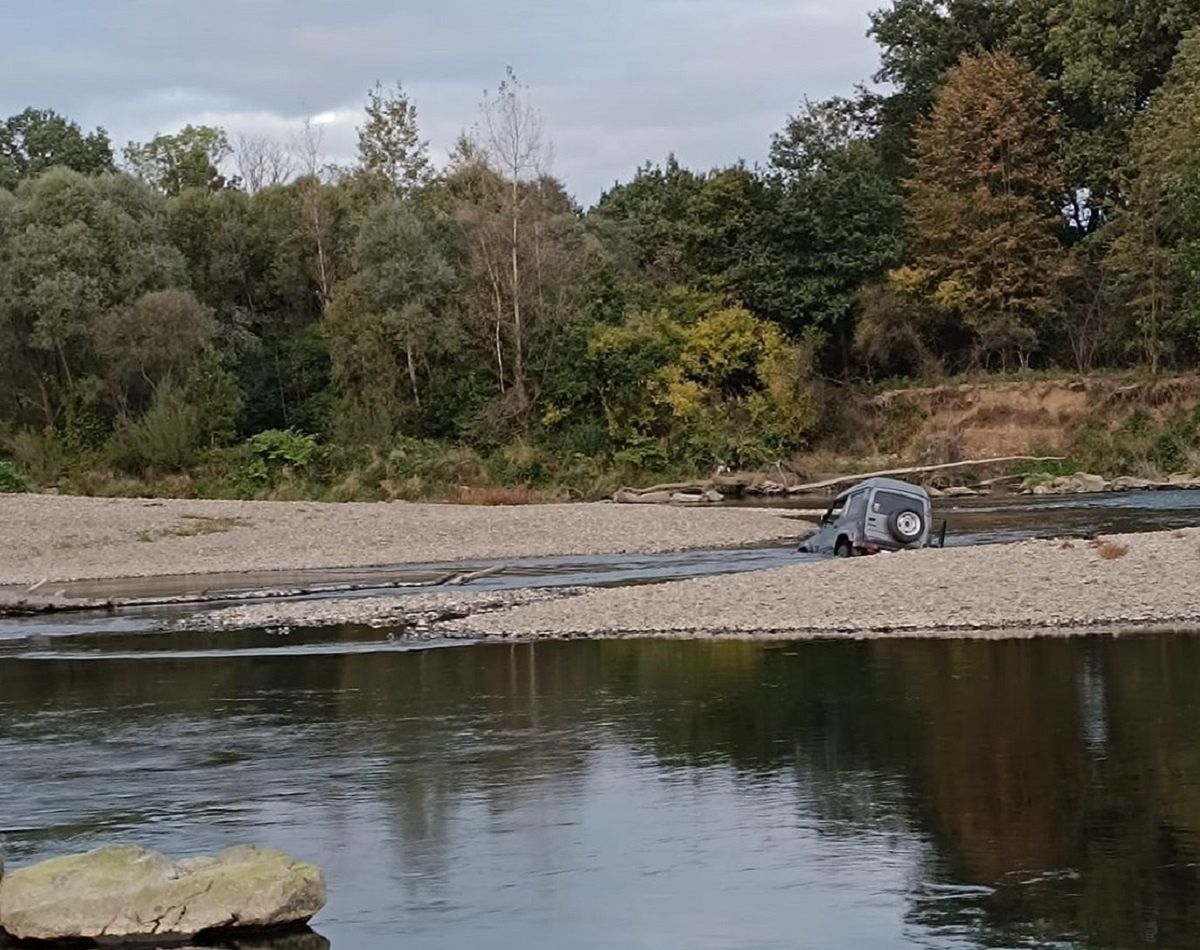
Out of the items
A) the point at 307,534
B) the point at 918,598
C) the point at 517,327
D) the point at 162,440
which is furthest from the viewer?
the point at 517,327

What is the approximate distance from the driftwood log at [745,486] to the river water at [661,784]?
1548 inches

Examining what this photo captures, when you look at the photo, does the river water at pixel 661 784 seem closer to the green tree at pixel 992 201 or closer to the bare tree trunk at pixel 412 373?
the bare tree trunk at pixel 412 373

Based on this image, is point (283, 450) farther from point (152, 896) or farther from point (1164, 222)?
point (152, 896)

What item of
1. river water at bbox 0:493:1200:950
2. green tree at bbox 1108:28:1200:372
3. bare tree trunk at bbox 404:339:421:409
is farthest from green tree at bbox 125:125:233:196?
river water at bbox 0:493:1200:950

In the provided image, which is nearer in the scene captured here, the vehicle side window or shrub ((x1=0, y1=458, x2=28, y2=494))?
the vehicle side window

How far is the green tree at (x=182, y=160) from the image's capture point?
104 m

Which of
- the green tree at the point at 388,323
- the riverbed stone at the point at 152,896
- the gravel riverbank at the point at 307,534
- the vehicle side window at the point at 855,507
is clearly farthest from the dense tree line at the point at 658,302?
the riverbed stone at the point at 152,896

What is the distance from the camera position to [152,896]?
41.9ft

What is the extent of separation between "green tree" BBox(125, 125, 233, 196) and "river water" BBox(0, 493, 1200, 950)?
3092 inches

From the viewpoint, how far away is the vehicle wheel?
1511 inches

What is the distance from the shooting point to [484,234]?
3012 inches

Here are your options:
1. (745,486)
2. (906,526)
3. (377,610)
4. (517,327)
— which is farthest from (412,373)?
(377,610)

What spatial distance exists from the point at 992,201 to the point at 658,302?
53.1ft

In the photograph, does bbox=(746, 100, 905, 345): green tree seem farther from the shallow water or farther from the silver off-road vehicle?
the shallow water
